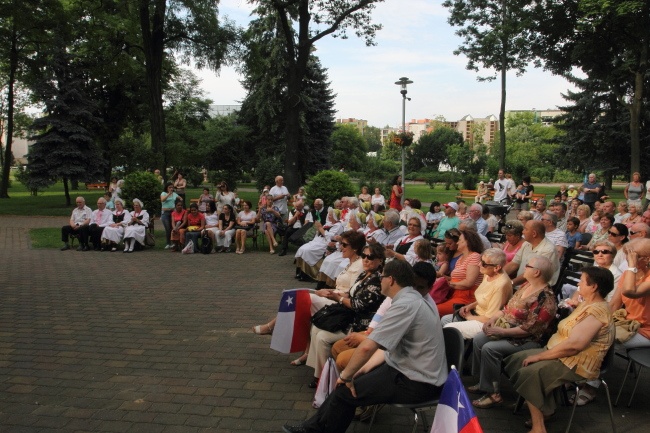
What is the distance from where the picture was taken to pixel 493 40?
25.9 meters

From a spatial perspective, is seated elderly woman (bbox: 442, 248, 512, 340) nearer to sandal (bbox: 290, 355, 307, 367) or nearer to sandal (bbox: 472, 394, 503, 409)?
sandal (bbox: 472, 394, 503, 409)

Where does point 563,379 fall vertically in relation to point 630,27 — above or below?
below

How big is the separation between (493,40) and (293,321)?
24053 mm

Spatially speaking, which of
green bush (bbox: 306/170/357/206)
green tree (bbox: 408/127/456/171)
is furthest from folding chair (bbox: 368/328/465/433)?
green tree (bbox: 408/127/456/171)

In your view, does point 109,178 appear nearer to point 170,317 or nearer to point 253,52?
point 253,52

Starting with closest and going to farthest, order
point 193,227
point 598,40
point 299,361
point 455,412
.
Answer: point 455,412 → point 299,361 → point 193,227 → point 598,40

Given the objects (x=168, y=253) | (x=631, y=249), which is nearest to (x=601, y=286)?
(x=631, y=249)

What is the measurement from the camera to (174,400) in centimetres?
481

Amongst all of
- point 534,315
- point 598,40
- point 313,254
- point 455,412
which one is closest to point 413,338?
point 455,412

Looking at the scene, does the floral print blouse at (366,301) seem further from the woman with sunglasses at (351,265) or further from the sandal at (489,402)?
the sandal at (489,402)

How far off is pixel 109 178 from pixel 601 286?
3112 centimetres

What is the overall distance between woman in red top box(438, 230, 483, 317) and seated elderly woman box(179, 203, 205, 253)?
8589 millimetres

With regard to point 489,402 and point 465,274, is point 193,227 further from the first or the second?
point 489,402

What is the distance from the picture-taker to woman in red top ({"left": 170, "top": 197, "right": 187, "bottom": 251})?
13.8 metres
